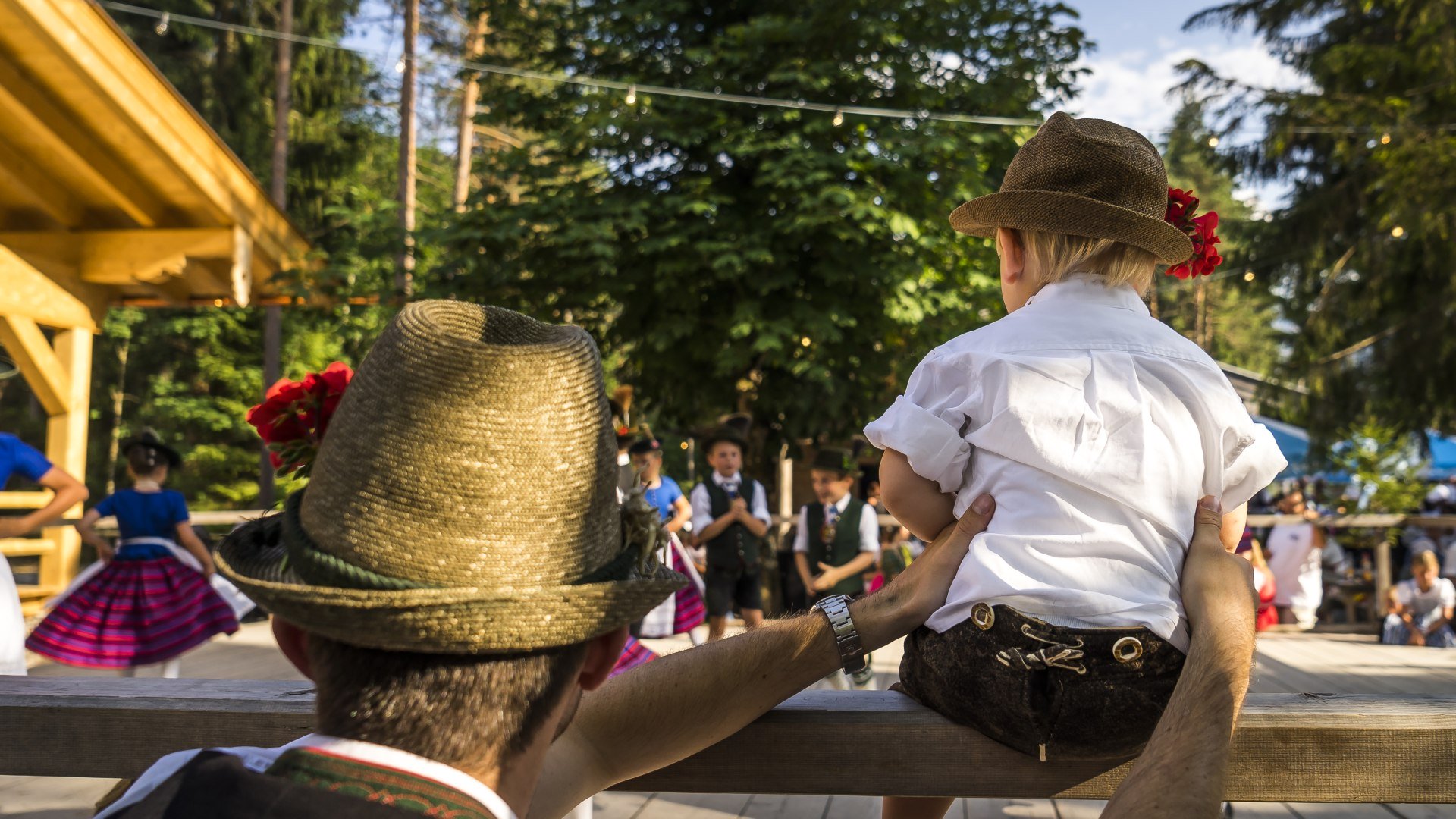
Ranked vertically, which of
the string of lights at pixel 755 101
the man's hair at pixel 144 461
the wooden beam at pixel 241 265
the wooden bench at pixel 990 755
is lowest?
the man's hair at pixel 144 461

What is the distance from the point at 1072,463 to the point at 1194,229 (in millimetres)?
636

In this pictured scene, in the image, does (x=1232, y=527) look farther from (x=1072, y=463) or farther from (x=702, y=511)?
(x=702, y=511)

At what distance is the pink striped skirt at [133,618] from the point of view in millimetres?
4961

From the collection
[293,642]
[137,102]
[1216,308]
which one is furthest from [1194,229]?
[1216,308]

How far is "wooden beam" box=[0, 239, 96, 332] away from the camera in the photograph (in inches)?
294

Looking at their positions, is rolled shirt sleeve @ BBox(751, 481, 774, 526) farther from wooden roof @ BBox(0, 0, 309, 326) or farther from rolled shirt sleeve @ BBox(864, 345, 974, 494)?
rolled shirt sleeve @ BBox(864, 345, 974, 494)

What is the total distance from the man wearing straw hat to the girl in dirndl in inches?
185

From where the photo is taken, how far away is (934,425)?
4.68 feet

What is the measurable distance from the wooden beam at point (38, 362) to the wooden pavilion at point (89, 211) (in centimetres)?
1

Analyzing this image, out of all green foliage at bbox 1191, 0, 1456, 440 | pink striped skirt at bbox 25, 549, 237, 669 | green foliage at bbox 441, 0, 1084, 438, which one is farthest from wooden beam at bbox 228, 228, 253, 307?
green foliage at bbox 1191, 0, 1456, 440

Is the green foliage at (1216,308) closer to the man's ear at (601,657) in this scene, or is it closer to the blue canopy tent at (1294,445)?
the blue canopy tent at (1294,445)

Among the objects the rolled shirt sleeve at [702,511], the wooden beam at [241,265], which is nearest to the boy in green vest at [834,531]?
the rolled shirt sleeve at [702,511]

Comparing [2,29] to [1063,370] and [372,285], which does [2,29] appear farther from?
[1063,370]

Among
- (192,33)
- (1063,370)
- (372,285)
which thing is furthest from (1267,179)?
(192,33)
